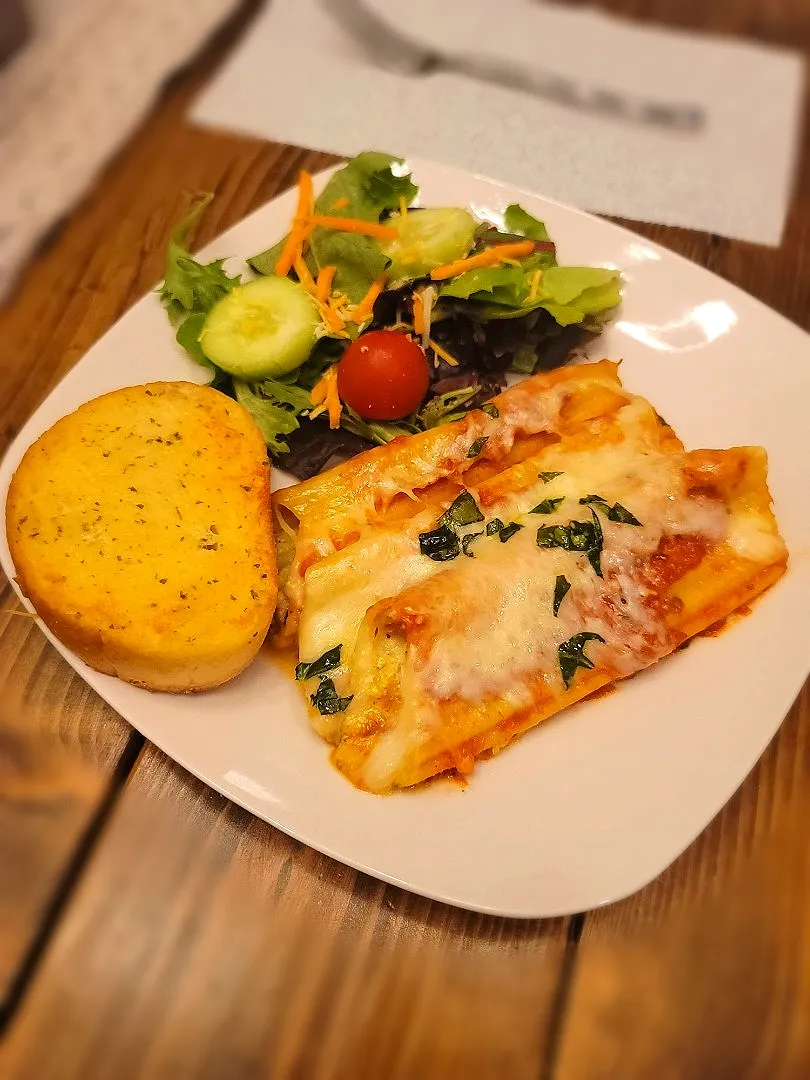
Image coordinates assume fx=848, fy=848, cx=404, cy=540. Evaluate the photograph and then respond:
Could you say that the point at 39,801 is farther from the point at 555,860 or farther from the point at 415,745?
the point at 555,860

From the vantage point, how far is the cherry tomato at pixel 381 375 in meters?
1.92

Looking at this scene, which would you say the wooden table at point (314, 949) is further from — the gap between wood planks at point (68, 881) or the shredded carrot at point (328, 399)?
the shredded carrot at point (328, 399)

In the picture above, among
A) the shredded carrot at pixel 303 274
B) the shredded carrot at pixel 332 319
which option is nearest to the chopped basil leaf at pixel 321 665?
the shredded carrot at pixel 332 319

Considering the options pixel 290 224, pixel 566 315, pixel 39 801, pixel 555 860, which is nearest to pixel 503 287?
pixel 566 315

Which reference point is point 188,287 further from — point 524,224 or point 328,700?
point 328,700

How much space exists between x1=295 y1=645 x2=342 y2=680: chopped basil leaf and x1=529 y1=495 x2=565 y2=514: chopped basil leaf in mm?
475

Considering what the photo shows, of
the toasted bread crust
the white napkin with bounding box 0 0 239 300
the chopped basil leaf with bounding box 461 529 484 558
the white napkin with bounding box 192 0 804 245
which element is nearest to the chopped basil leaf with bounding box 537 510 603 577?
the chopped basil leaf with bounding box 461 529 484 558

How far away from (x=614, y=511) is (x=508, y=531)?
21 cm

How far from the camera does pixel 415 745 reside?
148cm

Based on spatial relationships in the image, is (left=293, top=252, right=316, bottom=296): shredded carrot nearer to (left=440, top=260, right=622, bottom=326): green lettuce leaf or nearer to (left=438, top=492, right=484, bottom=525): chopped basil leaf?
(left=440, top=260, right=622, bottom=326): green lettuce leaf

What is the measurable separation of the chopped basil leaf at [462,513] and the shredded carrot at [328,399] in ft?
1.40

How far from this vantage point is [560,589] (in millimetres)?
1573

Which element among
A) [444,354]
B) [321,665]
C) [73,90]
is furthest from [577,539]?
[73,90]

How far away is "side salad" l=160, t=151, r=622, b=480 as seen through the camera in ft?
6.48
